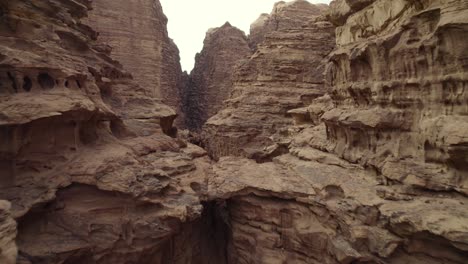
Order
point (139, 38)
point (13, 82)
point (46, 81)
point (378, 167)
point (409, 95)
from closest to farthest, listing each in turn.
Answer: point (409, 95), point (378, 167), point (13, 82), point (46, 81), point (139, 38)

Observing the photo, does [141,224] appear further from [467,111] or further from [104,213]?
[467,111]

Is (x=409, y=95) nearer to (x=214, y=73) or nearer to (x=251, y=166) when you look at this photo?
(x=251, y=166)

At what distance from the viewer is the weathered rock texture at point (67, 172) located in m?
7.85

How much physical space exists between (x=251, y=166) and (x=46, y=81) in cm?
679

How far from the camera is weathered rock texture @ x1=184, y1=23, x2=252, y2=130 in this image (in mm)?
33031

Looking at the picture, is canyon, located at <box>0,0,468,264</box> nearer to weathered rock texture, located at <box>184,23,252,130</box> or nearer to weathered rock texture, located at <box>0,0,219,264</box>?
weathered rock texture, located at <box>0,0,219,264</box>

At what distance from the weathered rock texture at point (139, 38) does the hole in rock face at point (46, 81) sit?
56.2ft

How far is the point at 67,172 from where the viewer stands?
853 centimetres

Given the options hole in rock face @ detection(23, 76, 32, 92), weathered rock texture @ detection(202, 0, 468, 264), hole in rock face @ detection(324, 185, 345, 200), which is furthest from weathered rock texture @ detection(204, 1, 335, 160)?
hole in rock face @ detection(23, 76, 32, 92)

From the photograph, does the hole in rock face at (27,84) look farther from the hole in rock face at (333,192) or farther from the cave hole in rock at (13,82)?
the hole in rock face at (333,192)

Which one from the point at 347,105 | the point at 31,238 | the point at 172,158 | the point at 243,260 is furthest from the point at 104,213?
the point at 347,105

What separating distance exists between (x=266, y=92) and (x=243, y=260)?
13.5 meters

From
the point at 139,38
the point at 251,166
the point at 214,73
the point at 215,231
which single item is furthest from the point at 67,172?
the point at 214,73

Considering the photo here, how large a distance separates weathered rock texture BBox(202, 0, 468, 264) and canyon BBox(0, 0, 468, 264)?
35 millimetres
